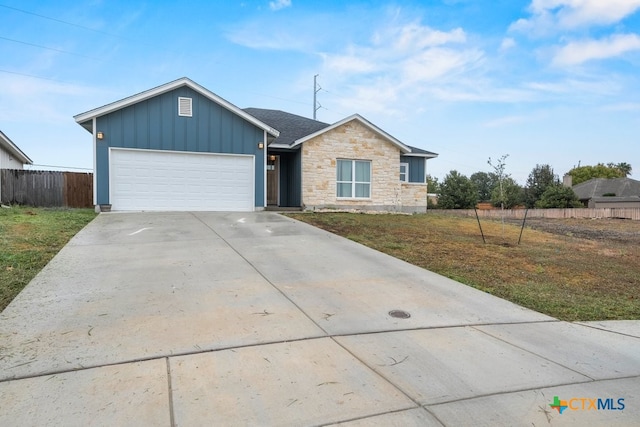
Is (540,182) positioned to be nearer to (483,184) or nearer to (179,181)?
(179,181)

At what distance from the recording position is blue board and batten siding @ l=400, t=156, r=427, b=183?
18906mm

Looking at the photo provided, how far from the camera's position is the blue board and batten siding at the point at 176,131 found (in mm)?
12438

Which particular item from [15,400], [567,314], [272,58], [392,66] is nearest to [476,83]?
[392,66]

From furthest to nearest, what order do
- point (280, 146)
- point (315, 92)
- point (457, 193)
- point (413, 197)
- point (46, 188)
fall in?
1. point (315, 92)
2. point (457, 193)
3. point (413, 197)
4. point (280, 146)
5. point (46, 188)

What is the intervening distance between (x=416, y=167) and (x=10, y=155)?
2040 centimetres

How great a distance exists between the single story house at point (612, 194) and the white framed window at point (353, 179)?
3621cm

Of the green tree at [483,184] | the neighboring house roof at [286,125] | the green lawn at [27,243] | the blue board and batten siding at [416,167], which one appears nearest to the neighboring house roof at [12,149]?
the green lawn at [27,243]

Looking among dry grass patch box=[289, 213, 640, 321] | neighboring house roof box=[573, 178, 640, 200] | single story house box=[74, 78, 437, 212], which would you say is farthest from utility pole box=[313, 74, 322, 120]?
neighboring house roof box=[573, 178, 640, 200]

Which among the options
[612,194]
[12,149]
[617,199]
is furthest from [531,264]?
[612,194]

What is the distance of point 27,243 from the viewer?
6891 mm

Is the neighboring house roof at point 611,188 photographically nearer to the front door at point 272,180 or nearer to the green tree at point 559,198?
the green tree at point 559,198

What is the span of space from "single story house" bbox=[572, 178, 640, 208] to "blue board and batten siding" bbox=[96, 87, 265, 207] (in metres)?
41.6

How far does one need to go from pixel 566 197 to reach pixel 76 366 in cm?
3822

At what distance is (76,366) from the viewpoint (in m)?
2.76
